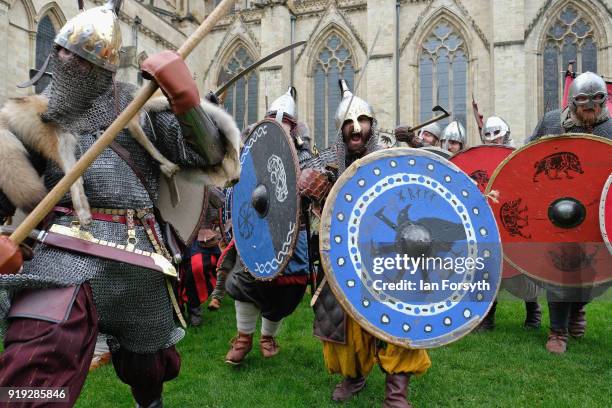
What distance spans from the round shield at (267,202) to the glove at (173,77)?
40.0 inches

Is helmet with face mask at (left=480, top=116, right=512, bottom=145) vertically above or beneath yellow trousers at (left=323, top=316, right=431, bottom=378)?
above

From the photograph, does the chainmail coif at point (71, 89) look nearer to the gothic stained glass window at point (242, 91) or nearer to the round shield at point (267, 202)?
the round shield at point (267, 202)

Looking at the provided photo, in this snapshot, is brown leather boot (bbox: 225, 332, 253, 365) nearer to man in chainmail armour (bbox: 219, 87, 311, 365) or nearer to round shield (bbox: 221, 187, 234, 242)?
man in chainmail armour (bbox: 219, 87, 311, 365)

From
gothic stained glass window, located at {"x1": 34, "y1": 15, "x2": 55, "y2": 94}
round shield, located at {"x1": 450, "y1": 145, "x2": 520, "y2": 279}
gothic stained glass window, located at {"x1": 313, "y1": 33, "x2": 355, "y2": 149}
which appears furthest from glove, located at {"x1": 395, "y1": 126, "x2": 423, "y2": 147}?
gothic stained glass window, located at {"x1": 313, "y1": 33, "x2": 355, "y2": 149}

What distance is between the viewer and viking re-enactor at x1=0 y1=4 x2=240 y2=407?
1.60 meters

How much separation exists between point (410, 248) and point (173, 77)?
126 centimetres

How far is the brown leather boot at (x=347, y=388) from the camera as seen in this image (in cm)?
281

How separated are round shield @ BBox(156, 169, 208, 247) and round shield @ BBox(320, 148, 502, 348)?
0.57 meters

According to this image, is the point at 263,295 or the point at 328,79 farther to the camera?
the point at 328,79

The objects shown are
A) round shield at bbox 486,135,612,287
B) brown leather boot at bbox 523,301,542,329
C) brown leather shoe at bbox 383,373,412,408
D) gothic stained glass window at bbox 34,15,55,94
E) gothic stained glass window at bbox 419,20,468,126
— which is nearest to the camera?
brown leather shoe at bbox 383,373,412,408

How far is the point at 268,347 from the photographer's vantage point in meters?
3.65

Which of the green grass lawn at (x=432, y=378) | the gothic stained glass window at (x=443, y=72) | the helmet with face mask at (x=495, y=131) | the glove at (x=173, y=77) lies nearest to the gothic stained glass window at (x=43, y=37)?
the gothic stained glass window at (x=443, y=72)

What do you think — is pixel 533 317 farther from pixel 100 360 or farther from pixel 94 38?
pixel 94 38

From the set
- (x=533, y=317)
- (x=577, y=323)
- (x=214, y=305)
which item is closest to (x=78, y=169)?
(x=214, y=305)
